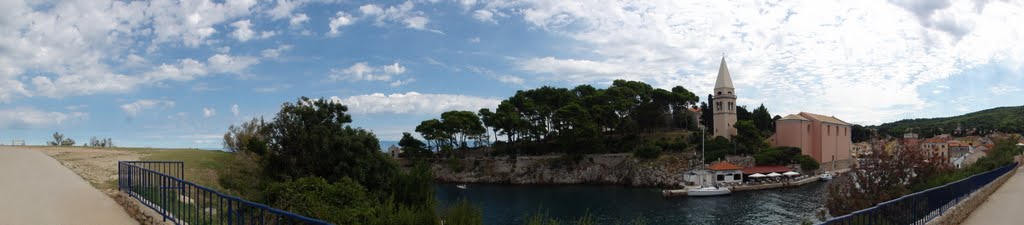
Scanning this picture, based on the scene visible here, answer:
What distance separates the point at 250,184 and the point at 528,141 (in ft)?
163

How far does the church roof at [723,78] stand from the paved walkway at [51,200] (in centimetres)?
6210

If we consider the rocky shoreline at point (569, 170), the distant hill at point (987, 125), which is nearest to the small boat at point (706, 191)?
the rocky shoreline at point (569, 170)

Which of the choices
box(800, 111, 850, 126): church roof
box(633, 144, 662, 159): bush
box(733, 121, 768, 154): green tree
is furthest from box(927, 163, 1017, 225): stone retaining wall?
box(800, 111, 850, 126): church roof

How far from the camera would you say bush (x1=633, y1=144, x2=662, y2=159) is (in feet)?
186

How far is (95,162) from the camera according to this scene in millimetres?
18000

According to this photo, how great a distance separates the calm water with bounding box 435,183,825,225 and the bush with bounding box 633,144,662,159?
4839 mm

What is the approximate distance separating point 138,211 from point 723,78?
64306 mm

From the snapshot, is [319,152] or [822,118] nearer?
[319,152]

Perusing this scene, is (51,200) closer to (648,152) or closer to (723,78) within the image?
(648,152)

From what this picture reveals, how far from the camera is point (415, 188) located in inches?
928

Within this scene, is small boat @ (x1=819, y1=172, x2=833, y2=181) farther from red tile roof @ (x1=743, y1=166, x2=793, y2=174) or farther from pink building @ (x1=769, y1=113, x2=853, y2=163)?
pink building @ (x1=769, y1=113, x2=853, y2=163)

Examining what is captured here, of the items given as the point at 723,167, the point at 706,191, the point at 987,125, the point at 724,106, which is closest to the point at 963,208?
the point at 706,191

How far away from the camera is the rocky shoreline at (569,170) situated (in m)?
54.9

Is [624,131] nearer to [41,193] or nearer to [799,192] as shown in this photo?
[799,192]
